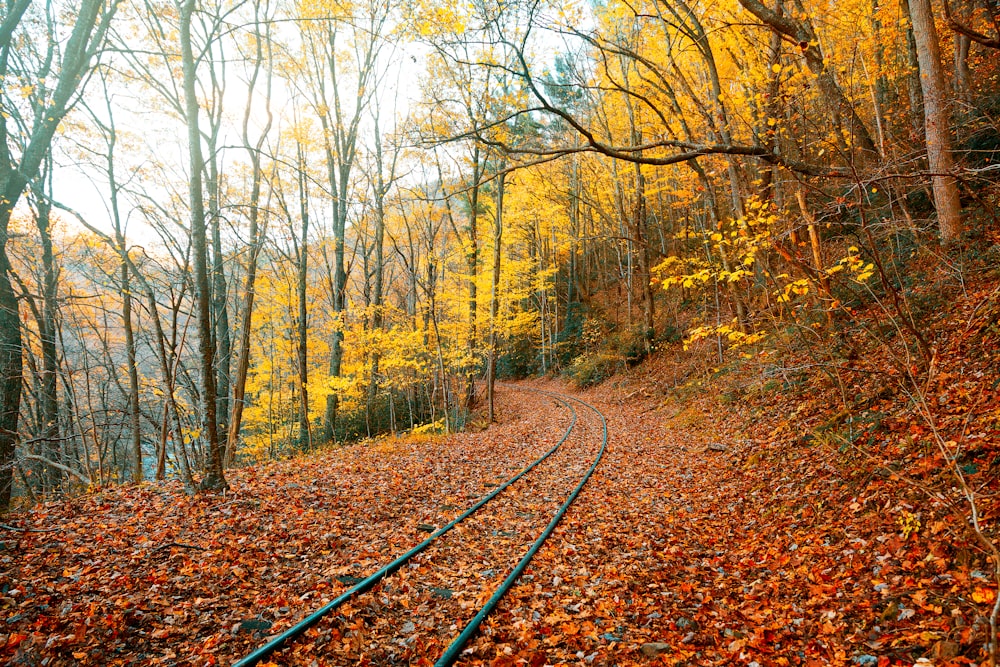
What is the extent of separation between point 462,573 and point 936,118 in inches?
344

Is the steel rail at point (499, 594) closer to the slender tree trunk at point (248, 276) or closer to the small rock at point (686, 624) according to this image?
the small rock at point (686, 624)

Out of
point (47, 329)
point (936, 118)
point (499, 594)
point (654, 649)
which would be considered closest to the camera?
point (654, 649)

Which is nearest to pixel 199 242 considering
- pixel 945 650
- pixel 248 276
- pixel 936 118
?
pixel 248 276

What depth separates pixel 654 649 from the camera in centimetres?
379

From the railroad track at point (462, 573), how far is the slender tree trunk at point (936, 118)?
705cm

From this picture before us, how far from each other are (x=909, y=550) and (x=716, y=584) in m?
1.66

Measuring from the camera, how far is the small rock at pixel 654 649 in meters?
3.75

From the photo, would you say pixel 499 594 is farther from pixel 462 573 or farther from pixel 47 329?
pixel 47 329

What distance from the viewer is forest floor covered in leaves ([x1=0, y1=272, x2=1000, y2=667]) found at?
12.1ft

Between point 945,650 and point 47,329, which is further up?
point 47,329

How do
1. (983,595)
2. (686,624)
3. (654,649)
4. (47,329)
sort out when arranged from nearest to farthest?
(983,595), (654,649), (686,624), (47,329)

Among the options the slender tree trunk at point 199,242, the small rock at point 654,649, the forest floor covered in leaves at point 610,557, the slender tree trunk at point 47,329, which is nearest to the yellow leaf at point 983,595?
the forest floor covered in leaves at point 610,557

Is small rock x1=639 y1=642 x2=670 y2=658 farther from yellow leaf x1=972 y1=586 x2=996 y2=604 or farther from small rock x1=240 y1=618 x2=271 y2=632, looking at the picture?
small rock x1=240 y1=618 x2=271 y2=632

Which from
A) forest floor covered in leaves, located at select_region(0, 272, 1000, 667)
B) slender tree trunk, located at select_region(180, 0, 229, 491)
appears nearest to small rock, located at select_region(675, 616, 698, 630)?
forest floor covered in leaves, located at select_region(0, 272, 1000, 667)
